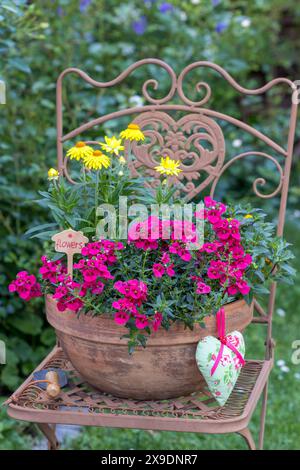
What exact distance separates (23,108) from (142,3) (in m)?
1.10

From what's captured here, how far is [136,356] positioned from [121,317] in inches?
4.3

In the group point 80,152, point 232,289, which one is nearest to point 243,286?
point 232,289

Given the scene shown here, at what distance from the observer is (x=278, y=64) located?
186 inches

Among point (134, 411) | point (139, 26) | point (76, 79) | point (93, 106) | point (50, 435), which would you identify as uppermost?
point (139, 26)

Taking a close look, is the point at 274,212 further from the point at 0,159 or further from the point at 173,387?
the point at 173,387

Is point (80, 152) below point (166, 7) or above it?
below

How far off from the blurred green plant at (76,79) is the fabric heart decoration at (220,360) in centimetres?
107

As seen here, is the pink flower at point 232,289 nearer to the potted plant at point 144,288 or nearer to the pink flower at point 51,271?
the potted plant at point 144,288

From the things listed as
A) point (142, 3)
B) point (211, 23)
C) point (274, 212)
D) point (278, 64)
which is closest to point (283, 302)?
point (274, 212)

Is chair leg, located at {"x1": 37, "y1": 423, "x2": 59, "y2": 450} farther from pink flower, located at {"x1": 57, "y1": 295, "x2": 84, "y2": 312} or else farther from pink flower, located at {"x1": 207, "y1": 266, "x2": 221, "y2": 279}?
pink flower, located at {"x1": 207, "y1": 266, "x2": 221, "y2": 279}

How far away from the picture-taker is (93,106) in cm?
291

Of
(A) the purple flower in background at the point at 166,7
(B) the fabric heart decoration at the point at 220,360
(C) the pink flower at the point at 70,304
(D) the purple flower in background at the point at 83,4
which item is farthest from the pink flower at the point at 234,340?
(A) the purple flower in background at the point at 166,7

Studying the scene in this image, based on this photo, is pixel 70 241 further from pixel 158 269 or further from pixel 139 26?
pixel 139 26

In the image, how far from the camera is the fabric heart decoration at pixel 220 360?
149 cm
